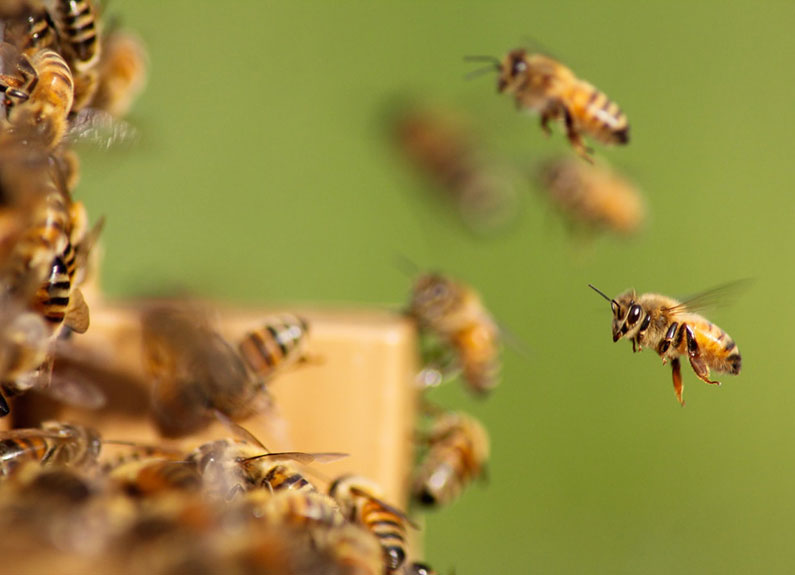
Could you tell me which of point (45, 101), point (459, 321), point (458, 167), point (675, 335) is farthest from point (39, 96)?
point (458, 167)

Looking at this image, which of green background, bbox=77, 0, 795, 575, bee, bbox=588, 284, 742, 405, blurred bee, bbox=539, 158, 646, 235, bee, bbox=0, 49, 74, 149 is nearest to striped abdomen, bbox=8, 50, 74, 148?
bee, bbox=0, 49, 74, 149

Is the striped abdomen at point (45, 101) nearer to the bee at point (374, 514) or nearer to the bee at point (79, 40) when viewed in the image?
the bee at point (79, 40)

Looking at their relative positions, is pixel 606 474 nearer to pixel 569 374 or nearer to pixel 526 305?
pixel 569 374

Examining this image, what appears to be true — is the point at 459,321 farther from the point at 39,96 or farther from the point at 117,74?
the point at 39,96

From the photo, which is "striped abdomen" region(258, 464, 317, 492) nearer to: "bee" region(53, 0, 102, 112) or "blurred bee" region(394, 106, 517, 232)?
"bee" region(53, 0, 102, 112)

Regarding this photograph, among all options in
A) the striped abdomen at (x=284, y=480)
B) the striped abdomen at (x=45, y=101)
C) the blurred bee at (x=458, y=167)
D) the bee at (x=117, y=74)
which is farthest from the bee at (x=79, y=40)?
the blurred bee at (x=458, y=167)

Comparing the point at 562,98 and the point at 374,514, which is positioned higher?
the point at 562,98
